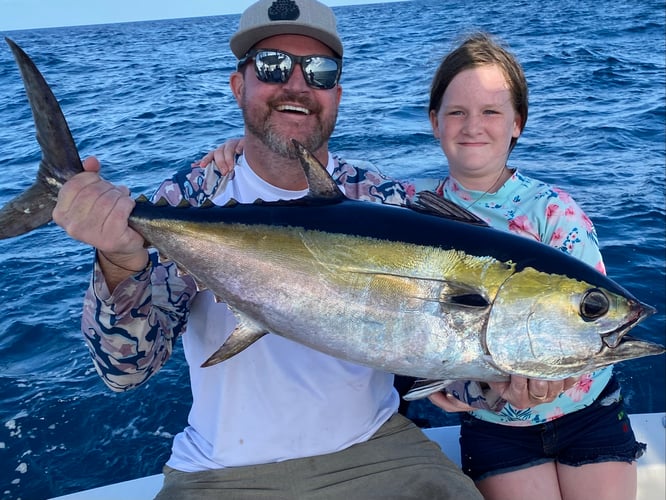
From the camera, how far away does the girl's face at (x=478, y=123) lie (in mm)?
2734

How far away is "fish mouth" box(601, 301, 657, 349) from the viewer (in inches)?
66.9

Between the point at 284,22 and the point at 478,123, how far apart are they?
40.4 inches

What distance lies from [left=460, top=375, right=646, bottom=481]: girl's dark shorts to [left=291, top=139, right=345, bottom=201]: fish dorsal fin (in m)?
1.42

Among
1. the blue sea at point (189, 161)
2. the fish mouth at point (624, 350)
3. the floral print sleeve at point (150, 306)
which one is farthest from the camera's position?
the blue sea at point (189, 161)

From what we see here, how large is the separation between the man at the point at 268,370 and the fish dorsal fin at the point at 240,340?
0.41 metres

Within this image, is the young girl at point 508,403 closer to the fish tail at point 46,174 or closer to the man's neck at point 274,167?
Answer: the man's neck at point 274,167

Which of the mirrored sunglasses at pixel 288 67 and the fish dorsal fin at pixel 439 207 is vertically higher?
the mirrored sunglasses at pixel 288 67

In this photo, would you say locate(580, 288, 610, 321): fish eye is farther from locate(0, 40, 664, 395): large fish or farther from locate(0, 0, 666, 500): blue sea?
locate(0, 0, 666, 500): blue sea

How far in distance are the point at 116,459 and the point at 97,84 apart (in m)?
17.2

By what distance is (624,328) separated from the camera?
5.63ft

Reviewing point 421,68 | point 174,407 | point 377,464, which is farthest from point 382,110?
point 377,464

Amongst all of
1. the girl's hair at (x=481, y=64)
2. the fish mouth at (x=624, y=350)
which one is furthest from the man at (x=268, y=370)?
the fish mouth at (x=624, y=350)

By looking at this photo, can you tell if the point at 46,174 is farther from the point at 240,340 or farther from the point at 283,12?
the point at 283,12

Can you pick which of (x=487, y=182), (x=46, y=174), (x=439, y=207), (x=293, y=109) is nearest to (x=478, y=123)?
(x=487, y=182)
